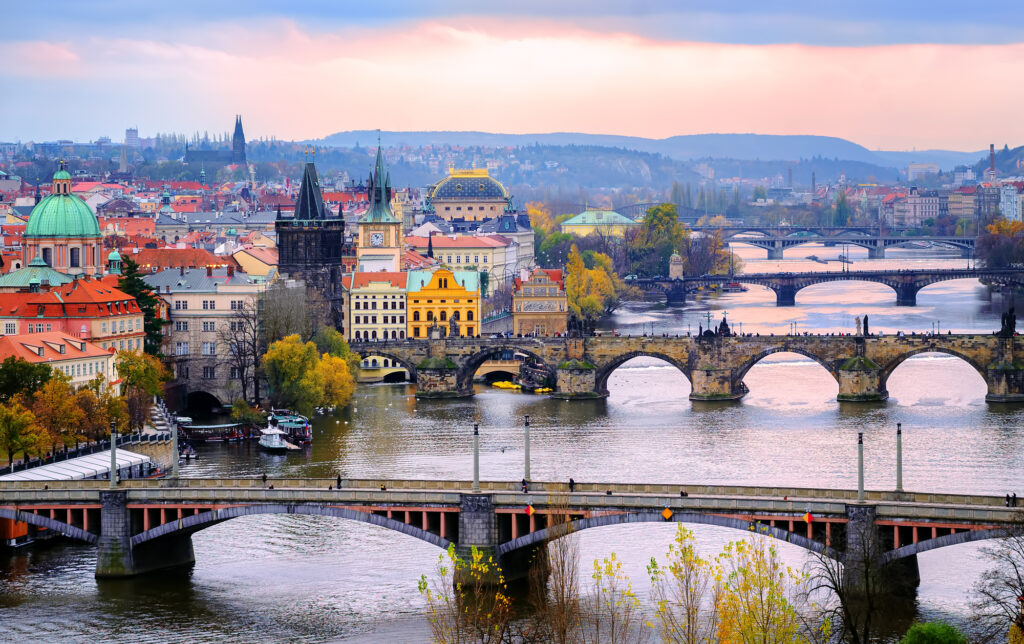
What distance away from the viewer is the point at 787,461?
219 ft

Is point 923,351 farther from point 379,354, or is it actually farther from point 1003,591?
point 1003,591

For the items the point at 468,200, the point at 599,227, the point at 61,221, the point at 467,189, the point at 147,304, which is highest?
the point at 467,189

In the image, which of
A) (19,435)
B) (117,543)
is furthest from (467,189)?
(117,543)

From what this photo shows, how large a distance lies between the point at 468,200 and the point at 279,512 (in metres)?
145

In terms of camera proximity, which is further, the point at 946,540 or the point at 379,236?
the point at 379,236

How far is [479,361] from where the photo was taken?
3644 inches

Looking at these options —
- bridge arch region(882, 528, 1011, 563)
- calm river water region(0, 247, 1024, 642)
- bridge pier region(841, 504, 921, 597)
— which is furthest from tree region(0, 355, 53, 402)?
bridge arch region(882, 528, 1011, 563)

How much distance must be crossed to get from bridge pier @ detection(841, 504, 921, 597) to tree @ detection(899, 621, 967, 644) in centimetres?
373

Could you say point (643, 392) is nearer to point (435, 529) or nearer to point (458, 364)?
point (458, 364)

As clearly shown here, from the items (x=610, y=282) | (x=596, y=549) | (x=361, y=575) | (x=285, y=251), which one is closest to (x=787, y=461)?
(x=596, y=549)

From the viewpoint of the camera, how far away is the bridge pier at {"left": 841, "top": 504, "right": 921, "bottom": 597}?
43.8 meters

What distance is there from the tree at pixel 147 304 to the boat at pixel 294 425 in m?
7.14

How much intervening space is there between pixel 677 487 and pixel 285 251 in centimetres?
5260

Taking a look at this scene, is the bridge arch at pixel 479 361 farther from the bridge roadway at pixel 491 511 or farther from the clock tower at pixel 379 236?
the bridge roadway at pixel 491 511
